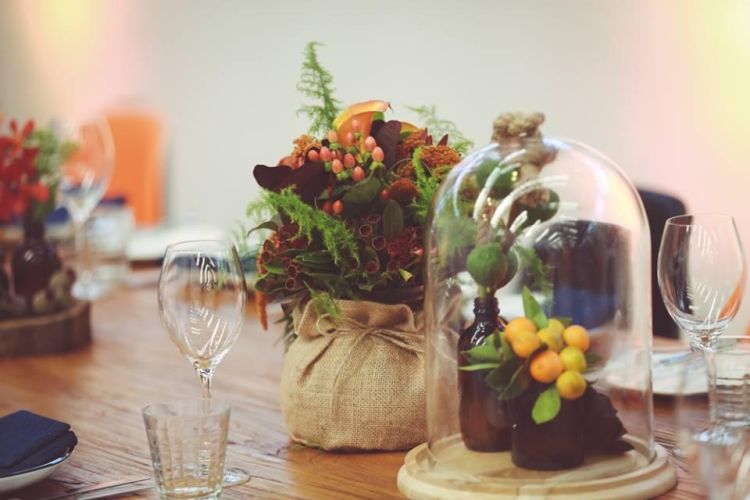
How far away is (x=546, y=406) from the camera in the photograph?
0.97 metres

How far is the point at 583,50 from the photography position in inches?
129

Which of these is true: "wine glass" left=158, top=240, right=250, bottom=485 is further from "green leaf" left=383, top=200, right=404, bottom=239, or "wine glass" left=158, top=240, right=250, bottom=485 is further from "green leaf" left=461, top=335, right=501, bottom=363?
"green leaf" left=461, top=335, right=501, bottom=363

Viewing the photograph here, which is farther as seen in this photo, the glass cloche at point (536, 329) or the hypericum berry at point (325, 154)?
the hypericum berry at point (325, 154)

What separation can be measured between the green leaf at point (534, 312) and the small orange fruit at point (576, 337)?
0.02m

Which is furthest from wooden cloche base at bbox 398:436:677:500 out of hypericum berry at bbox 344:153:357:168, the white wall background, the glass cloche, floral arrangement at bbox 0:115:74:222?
the white wall background

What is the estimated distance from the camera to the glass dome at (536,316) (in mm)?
992

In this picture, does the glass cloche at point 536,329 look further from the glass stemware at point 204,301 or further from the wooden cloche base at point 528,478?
the glass stemware at point 204,301

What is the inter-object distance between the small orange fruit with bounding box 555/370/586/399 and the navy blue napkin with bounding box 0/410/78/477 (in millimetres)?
514

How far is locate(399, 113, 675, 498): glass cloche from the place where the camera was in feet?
3.24

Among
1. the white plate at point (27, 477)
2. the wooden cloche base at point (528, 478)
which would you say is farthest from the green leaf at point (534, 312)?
the white plate at point (27, 477)

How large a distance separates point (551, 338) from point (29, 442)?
532mm

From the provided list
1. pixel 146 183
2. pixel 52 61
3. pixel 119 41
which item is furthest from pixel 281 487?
pixel 52 61

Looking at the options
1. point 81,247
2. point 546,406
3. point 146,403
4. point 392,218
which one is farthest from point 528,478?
point 81,247

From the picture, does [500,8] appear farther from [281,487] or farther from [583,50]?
[281,487]
